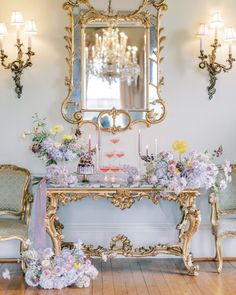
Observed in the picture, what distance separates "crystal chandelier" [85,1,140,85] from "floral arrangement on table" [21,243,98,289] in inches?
72.4

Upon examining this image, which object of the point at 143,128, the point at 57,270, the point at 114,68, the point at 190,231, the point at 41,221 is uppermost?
the point at 114,68

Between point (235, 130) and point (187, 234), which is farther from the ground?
point (235, 130)

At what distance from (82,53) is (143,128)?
38.2 inches

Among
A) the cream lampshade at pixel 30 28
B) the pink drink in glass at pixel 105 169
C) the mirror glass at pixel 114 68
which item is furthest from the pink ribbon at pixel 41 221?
the cream lampshade at pixel 30 28

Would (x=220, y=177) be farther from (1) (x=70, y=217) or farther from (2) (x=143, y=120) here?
(1) (x=70, y=217)

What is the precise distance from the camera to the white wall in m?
5.79

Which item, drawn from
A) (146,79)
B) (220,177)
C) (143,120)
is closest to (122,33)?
(146,79)

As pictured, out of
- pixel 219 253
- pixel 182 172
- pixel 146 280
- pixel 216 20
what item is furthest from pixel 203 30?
pixel 146 280

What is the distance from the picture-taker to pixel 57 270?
189 inches

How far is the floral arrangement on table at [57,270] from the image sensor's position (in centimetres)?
478

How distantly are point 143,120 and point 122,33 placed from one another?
89cm

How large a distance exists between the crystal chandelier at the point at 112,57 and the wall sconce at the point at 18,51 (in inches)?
22.6

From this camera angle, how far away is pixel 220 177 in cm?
551

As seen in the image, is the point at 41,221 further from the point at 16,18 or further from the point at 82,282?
the point at 16,18
